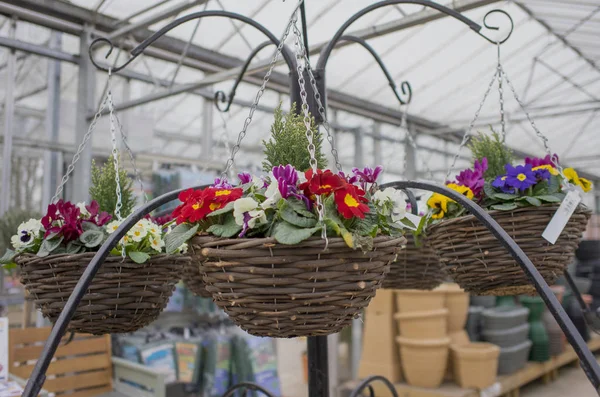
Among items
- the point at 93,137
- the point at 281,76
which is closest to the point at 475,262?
the point at 93,137

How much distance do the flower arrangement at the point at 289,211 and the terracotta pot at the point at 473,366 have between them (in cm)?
247

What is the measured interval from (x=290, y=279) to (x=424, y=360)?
2498mm

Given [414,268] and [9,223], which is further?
[9,223]

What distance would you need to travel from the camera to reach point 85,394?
2.59 metres

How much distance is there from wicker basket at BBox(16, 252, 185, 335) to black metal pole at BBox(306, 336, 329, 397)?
357 mm

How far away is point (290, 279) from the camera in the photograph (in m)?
0.72

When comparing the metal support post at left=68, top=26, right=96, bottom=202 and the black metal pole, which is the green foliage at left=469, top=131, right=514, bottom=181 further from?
the metal support post at left=68, top=26, right=96, bottom=202

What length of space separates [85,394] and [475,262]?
2.25m

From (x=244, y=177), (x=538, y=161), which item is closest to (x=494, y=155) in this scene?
(x=538, y=161)

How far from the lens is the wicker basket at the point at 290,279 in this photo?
0.72 metres

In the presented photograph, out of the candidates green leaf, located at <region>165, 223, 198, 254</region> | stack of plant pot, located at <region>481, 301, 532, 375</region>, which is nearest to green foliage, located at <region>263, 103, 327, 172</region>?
green leaf, located at <region>165, 223, 198, 254</region>

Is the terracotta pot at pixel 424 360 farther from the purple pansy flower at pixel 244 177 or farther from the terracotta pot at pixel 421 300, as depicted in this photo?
the purple pansy flower at pixel 244 177

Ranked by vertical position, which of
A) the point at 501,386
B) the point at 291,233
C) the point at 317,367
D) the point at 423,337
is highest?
the point at 291,233

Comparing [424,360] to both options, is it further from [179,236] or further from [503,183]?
[179,236]
